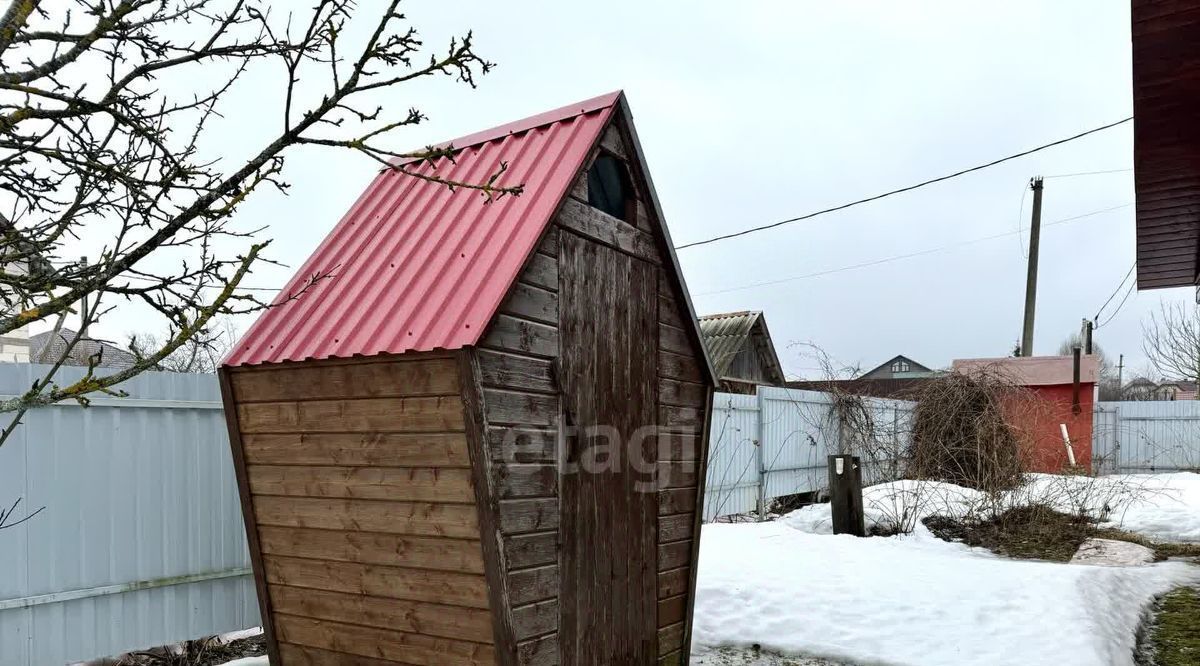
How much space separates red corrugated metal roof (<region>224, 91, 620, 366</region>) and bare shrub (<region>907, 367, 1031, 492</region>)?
8.96 meters

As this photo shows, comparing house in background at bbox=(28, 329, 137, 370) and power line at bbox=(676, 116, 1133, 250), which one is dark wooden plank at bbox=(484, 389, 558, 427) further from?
power line at bbox=(676, 116, 1133, 250)

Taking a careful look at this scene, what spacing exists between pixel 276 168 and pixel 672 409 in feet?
10.4

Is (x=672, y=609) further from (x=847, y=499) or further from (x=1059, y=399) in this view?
(x=1059, y=399)

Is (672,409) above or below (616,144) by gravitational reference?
below

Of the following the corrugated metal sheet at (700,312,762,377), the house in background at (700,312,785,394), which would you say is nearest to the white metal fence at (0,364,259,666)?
the house in background at (700,312,785,394)

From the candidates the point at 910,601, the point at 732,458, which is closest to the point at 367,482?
the point at 910,601

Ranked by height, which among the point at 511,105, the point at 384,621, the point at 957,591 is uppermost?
the point at 511,105

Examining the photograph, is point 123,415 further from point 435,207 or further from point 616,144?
point 616,144

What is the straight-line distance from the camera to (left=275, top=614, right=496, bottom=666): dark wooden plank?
3.71 metres

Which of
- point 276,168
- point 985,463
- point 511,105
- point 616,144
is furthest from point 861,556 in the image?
point 511,105

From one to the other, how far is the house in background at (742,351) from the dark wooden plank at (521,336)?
12.8 meters

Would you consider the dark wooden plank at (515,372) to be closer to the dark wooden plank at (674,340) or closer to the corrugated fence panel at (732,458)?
the dark wooden plank at (674,340)

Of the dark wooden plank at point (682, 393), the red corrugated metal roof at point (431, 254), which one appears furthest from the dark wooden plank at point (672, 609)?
the red corrugated metal roof at point (431, 254)

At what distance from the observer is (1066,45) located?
1287cm
